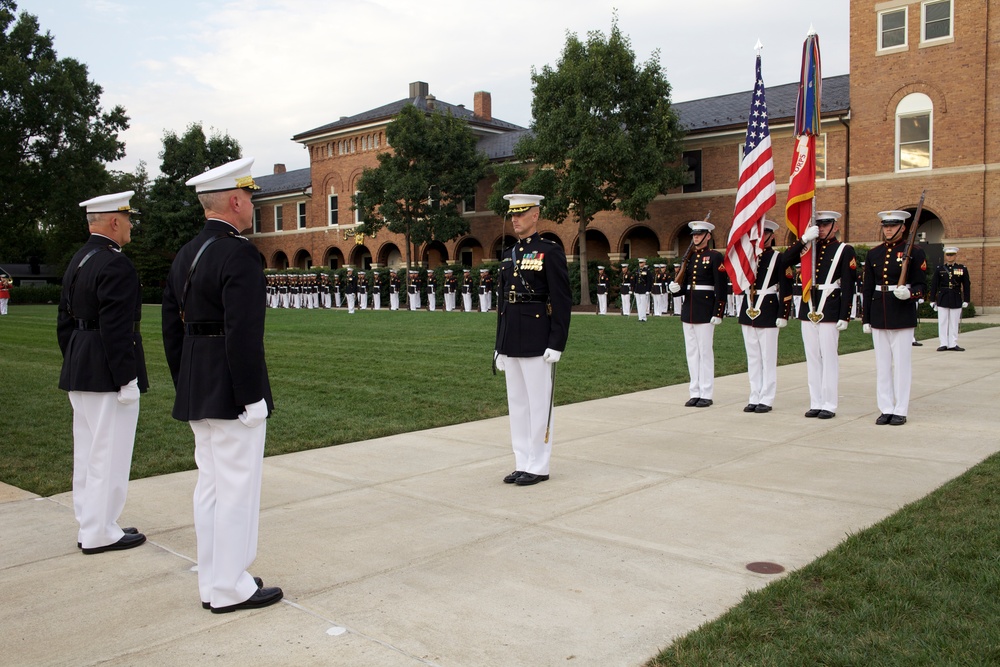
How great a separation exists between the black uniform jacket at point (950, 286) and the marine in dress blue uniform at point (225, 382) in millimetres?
16542

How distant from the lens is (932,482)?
6.16 metres

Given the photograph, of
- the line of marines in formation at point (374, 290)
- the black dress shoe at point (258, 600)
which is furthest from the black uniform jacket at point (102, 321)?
the line of marines in formation at point (374, 290)

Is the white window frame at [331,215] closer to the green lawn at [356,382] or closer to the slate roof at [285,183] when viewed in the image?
the slate roof at [285,183]

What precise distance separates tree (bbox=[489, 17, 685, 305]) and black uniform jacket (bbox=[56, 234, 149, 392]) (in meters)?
31.0

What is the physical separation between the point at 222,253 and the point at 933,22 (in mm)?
34095

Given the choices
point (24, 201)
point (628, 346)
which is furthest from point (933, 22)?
point (24, 201)

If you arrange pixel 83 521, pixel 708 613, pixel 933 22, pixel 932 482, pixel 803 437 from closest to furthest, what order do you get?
pixel 708 613
pixel 83 521
pixel 932 482
pixel 803 437
pixel 933 22

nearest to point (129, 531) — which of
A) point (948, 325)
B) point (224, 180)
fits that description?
point (224, 180)

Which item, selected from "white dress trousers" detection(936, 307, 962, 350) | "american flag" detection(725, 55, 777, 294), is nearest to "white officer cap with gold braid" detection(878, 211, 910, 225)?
"american flag" detection(725, 55, 777, 294)

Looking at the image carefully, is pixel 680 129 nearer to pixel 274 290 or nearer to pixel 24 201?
pixel 274 290

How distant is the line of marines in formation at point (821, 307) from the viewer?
876 centimetres

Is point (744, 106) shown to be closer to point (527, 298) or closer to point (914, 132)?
point (914, 132)

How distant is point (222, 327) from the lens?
4.01 meters

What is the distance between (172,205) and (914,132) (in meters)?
46.5
